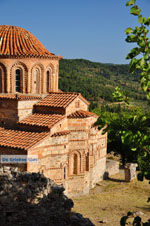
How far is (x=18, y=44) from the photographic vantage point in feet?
52.0

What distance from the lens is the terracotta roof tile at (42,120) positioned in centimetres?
1345

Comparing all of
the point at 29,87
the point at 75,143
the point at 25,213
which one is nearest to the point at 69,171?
the point at 75,143

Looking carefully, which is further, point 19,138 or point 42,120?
point 42,120

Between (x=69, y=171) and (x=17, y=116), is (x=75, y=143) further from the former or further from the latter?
(x=17, y=116)

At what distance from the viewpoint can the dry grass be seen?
39.3ft

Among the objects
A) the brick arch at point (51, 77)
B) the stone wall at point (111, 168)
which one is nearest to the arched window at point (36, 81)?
the brick arch at point (51, 77)

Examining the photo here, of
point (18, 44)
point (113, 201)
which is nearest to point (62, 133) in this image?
point (113, 201)

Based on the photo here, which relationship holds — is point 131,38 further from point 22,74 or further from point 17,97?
point 22,74

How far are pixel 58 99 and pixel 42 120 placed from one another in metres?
1.90

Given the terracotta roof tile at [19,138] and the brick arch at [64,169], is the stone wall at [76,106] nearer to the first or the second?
the terracotta roof tile at [19,138]

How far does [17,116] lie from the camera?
46.8 ft

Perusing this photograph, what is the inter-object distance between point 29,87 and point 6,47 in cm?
278

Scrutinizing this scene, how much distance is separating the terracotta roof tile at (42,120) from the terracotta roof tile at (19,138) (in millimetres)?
543

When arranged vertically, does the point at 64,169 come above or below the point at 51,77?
below
